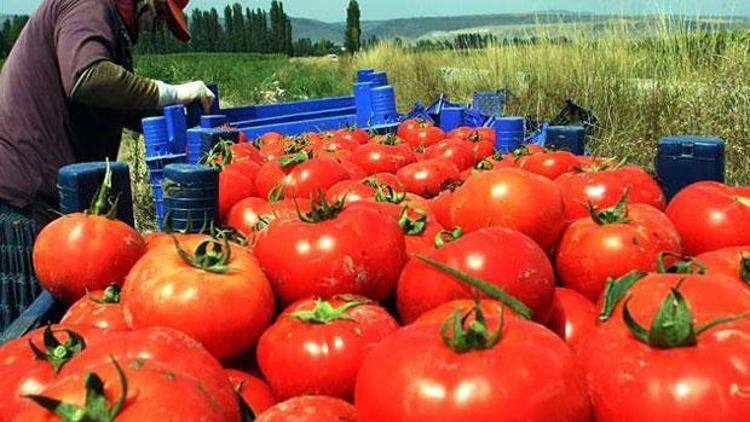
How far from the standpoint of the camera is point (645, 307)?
Result: 4.11ft

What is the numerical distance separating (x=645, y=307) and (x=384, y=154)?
220cm

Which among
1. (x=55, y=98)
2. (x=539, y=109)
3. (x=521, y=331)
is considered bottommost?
(x=539, y=109)

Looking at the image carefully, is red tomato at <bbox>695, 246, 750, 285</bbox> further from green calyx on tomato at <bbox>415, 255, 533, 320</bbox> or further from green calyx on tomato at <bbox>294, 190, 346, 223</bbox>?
green calyx on tomato at <bbox>294, 190, 346, 223</bbox>

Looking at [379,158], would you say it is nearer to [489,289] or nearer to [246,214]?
[246,214]

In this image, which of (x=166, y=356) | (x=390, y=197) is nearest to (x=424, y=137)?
(x=390, y=197)

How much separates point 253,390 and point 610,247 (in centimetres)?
83

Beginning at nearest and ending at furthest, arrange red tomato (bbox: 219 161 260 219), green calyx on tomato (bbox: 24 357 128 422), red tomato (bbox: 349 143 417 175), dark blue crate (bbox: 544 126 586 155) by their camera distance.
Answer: green calyx on tomato (bbox: 24 357 128 422) → red tomato (bbox: 219 161 260 219) → red tomato (bbox: 349 143 417 175) → dark blue crate (bbox: 544 126 586 155)

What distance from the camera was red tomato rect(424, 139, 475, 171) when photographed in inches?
145

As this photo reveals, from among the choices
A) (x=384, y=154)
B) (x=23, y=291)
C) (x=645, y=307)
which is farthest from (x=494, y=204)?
(x=23, y=291)

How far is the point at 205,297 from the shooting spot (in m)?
1.45

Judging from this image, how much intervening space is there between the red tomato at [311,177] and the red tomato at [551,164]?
0.71 m

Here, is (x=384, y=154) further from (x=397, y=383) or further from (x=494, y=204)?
(x=397, y=383)

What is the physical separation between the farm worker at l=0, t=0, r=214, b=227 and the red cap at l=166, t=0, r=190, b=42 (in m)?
0.15

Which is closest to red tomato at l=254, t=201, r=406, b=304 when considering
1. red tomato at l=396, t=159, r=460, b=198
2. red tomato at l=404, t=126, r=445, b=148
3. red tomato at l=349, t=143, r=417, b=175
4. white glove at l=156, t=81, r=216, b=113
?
red tomato at l=396, t=159, r=460, b=198
